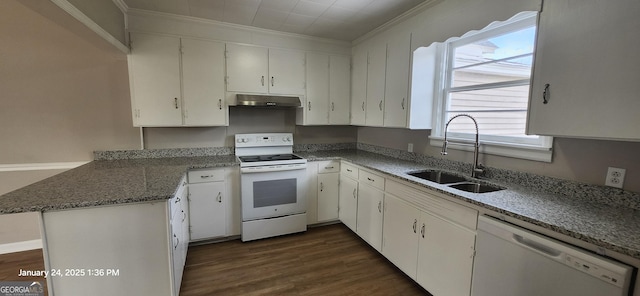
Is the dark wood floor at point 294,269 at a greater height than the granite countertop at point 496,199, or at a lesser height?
lesser

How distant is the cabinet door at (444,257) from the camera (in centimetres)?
164

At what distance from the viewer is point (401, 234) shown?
7.17 ft

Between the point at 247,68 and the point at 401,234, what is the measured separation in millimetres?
2375

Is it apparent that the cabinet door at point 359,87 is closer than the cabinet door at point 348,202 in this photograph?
No

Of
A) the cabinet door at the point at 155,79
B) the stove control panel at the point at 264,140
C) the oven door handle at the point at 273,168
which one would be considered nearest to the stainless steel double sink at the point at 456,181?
the oven door handle at the point at 273,168

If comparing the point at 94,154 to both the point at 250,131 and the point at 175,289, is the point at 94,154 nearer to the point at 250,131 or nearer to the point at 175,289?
the point at 250,131

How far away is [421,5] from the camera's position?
2328 millimetres

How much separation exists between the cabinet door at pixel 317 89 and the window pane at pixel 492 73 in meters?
1.52

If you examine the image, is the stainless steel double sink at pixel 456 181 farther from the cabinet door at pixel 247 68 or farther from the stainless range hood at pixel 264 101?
the cabinet door at pixel 247 68

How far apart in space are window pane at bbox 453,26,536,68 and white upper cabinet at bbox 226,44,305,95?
69.2 inches

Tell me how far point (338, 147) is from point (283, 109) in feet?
3.26

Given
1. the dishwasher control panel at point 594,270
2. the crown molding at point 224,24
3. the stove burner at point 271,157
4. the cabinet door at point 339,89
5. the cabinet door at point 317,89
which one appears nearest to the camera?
the dishwasher control panel at point 594,270

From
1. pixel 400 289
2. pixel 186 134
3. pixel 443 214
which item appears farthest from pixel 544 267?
pixel 186 134

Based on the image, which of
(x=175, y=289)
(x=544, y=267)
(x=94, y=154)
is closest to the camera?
(x=544, y=267)
